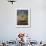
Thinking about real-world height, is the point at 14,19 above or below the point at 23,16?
below

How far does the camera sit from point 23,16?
4.87 meters

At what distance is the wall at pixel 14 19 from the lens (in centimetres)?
482

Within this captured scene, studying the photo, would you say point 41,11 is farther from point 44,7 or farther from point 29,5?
point 29,5

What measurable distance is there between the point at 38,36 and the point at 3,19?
145 cm

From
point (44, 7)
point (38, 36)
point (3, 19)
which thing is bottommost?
point (38, 36)

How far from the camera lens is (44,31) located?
4.83 m

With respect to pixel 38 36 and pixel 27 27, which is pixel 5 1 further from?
pixel 38 36

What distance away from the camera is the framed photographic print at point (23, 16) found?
15.9ft

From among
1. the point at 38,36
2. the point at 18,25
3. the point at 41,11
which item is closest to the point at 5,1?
the point at 18,25

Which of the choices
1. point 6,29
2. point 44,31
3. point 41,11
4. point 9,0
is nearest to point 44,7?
point 41,11

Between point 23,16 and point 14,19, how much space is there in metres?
0.36

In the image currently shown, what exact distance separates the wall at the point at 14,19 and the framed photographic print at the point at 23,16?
113mm

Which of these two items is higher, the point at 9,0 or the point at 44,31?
the point at 9,0

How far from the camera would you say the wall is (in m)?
4.82
